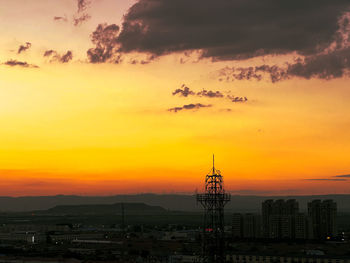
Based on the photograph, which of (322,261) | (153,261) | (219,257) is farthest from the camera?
(153,261)

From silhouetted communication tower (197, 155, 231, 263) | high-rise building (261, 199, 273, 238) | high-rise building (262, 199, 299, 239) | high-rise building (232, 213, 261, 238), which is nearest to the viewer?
silhouetted communication tower (197, 155, 231, 263)

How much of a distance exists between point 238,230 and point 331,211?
20490 millimetres

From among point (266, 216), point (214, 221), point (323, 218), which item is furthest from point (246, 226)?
point (214, 221)

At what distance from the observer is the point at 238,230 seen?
117750 millimetres

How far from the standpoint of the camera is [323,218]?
118m

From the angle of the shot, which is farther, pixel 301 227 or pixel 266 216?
pixel 266 216

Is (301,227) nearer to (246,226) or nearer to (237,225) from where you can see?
(246,226)

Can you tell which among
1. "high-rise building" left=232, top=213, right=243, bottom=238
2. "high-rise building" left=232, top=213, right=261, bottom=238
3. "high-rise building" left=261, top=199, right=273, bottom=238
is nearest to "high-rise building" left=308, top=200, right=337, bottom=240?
"high-rise building" left=261, top=199, right=273, bottom=238

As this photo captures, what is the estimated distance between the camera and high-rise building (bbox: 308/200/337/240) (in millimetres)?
115500

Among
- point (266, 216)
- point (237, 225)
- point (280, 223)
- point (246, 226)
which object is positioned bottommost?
point (246, 226)

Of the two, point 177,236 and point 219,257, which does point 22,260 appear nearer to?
point 219,257

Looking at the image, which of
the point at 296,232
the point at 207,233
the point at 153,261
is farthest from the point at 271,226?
the point at 207,233

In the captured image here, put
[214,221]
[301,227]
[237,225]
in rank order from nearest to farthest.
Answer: [214,221] → [301,227] → [237,225]

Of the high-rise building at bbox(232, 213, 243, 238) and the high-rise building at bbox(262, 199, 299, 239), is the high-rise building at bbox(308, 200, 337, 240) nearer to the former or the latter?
the high-rise building at bbox(262, 199, 299, 239)
